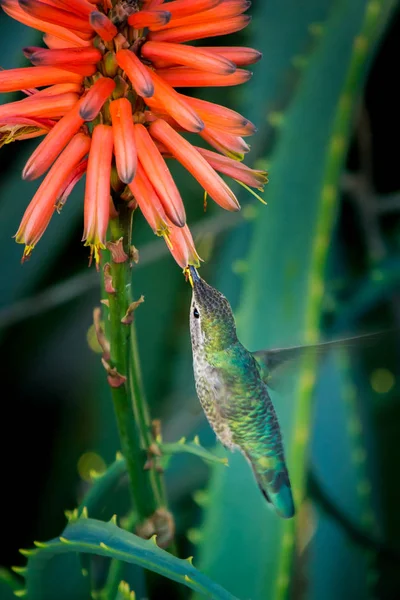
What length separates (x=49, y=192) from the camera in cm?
62

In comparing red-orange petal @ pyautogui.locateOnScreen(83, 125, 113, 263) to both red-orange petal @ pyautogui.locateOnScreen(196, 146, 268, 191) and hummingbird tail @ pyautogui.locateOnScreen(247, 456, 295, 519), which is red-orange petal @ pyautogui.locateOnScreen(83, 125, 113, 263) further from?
hummingbird tail @ pyautogui.locateOnScreen(247, 456, 295, 519)

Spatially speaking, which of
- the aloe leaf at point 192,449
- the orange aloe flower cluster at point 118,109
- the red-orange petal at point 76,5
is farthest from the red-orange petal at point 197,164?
the aloe leaf at point 192,449

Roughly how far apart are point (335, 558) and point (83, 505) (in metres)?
0.61

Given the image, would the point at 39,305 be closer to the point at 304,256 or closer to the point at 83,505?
the point at 304,256

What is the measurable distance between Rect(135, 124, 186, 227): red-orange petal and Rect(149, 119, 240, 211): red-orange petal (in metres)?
0.02

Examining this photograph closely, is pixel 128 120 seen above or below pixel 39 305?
above

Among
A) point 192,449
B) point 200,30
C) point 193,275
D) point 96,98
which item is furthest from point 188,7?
point 192,449

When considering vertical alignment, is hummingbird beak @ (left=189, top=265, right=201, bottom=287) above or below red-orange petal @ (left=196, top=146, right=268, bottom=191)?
below

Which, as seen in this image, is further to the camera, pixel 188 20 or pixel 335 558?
pixel 335 558

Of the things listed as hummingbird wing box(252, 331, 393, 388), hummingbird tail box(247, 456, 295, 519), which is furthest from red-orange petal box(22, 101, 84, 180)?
hummingbird tail box(247, 456, 295, 519)

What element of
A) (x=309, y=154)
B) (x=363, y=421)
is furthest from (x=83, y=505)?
(x=363, y=421)

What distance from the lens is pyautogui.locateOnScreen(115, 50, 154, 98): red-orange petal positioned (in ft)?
1.94

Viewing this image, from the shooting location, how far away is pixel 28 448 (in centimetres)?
141

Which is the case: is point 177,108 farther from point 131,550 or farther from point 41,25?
point 131,550
